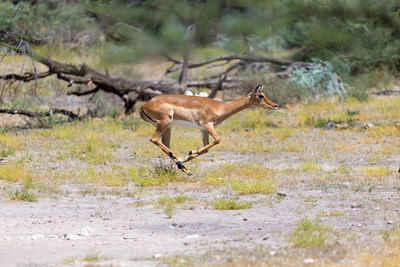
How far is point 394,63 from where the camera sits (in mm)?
25297

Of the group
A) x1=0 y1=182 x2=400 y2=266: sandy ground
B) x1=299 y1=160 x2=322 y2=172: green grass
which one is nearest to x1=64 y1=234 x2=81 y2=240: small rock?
x1=0 y1=182 x2=400 y2=266: sandy ground

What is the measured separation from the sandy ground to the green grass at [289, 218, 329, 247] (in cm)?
14

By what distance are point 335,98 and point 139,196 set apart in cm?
1266

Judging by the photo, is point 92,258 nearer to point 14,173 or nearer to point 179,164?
point 179,164

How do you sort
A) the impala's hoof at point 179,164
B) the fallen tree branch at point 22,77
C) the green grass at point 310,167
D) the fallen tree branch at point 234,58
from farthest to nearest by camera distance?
the fallen tree branch at point 234,58
the fallen tree branch at point 22,77
the green grass at point 310,167
the impala's hoof at point 179,164

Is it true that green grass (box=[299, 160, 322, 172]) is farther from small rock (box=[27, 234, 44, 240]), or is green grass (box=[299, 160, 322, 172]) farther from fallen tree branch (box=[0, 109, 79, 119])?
fallen tree branch (box=[0, 109, 79, 119])

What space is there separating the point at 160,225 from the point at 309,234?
193cm

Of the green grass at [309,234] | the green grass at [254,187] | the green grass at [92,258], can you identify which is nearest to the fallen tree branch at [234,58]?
the green grass at [254,187]

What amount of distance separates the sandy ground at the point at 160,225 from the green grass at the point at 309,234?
0.45ft

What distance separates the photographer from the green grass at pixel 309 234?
7.05 m

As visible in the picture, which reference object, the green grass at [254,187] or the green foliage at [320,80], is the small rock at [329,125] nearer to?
the green foliage at [320,80]

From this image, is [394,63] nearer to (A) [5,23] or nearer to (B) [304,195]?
(A) [5,23]

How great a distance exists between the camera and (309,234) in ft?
23.6

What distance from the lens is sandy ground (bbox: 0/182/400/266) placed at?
6.93 meters
